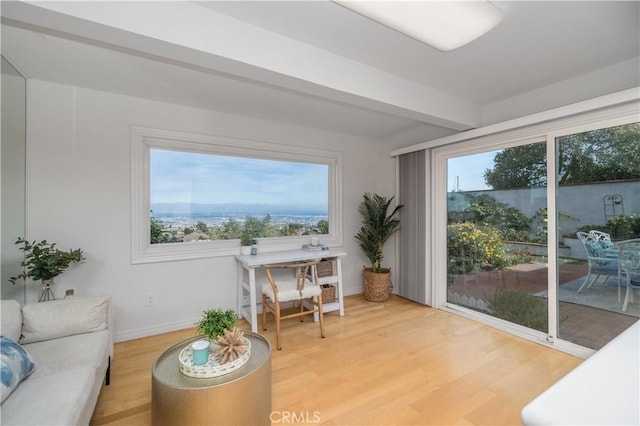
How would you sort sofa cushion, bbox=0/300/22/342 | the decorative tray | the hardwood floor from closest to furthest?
1. the decorative tray
2. sofa cushion, bbox=0/300/22/342
3. the hardwood floor

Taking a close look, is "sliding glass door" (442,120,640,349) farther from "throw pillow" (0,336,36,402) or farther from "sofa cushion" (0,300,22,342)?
"sofa cushion" (0,300,22,342)

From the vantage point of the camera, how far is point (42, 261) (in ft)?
6.78

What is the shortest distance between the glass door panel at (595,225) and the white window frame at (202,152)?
95.1 inches

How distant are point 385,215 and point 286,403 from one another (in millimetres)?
2626

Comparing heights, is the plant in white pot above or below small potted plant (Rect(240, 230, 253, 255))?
below

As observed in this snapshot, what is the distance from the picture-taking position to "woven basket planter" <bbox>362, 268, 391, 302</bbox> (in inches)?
145

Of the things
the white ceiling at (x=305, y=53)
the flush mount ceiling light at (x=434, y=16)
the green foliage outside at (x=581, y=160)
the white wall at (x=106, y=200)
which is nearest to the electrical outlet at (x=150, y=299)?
the white wall at (x=106, y=200)

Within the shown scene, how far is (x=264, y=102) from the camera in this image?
2.80 m

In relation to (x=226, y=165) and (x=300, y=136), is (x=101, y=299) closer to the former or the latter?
(x=226, y=165)

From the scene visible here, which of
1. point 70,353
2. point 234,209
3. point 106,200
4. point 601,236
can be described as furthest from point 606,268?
point 106,200

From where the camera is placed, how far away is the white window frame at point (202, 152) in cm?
268

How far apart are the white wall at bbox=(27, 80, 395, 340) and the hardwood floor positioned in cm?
37

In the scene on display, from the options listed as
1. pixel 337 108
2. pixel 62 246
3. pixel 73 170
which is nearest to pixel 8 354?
pixel 62 246

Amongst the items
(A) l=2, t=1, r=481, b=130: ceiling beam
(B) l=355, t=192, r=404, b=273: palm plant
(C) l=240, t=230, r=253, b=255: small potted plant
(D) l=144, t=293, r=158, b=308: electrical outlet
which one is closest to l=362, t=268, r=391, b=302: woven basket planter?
(B) l=355, t=192, r=404, b=273: palm plant
